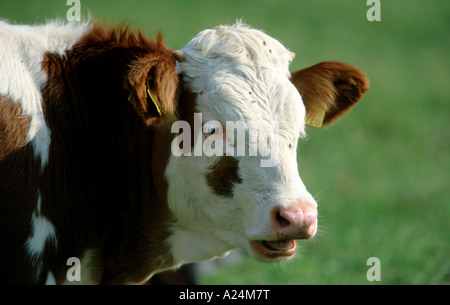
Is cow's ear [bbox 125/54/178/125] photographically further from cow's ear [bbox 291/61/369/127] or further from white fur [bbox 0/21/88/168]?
cow's ear [bbox 291/61/369/127]

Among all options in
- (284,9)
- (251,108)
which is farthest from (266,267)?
(284,9)

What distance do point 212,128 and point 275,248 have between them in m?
0.80

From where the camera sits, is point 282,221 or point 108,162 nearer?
point 282,221

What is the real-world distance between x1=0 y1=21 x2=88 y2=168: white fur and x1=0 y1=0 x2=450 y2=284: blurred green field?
0.48 meters

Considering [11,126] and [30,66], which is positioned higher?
[30,66]

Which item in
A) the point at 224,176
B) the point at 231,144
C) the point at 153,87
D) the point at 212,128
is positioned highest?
the point at 153,87

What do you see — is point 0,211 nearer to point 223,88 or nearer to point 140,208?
point 140,208

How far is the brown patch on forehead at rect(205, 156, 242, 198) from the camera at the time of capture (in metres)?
3.71

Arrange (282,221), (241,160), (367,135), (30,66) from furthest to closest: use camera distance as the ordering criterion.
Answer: (367,135) < (30,66) < (241,160) < (282,221)

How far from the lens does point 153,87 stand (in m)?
3.73

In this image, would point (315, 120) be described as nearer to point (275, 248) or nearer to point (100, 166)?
point (275, 248)

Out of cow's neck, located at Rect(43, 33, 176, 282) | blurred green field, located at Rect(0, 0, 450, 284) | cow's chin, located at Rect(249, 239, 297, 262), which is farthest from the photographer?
blurred green field, located at Rect(0, 0, 450, 284)

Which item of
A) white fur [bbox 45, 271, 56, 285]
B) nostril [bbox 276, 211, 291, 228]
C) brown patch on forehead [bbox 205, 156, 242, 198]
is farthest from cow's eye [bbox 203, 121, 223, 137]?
white fur [bbox 45, 271, 56, 285]

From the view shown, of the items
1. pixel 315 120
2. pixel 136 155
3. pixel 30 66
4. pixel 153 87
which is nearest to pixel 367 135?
pixel 315 120
